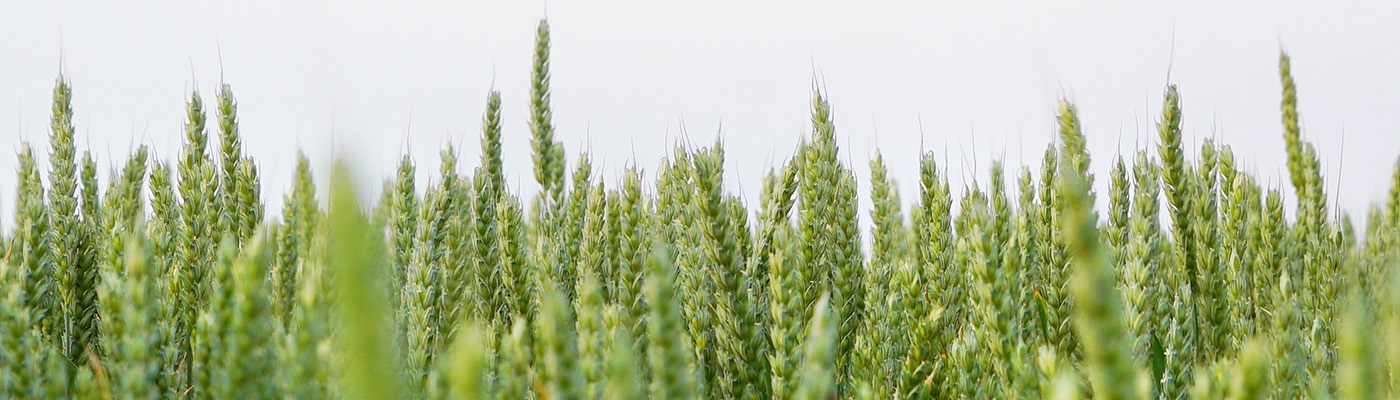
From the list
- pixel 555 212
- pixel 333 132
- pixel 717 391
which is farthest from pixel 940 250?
pixel 333 132

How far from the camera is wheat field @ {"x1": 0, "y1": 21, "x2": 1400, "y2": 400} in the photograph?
1.39m

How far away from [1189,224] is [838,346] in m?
1.24

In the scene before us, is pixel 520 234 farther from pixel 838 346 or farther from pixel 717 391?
pixel 838 346

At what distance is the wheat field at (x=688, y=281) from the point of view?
54.9 inches

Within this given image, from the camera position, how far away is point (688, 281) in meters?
2.42

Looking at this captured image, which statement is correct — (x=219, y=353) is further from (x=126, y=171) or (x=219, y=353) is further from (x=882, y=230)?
(x=882, y=230)

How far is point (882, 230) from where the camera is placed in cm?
315

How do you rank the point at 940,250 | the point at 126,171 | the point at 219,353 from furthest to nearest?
the point at 126,171 → the point at 940,250 → the point at 219,353

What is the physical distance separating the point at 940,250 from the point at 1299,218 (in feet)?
6.06

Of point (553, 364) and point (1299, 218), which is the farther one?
point (1299, 218)

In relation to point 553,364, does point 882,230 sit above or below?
above

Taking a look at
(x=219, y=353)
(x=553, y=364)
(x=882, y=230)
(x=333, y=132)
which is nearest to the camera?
(x=333, y=132)

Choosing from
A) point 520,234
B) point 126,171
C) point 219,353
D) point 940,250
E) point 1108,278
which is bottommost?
point 1108,278

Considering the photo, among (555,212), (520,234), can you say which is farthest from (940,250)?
(555,212)
